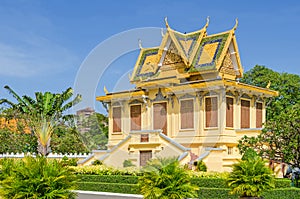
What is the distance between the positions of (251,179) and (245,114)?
12.4 m

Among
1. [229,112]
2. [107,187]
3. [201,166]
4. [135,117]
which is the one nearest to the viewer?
[107,187]

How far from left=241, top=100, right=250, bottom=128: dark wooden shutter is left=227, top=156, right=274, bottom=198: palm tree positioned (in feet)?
37.6

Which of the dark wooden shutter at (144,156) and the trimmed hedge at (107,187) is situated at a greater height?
the dark wooden shutter at (144,156)

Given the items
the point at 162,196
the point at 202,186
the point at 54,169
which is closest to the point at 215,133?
the point at 202,186

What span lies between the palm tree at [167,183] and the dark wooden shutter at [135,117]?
650 inches

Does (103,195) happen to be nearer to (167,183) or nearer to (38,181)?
(167,183)

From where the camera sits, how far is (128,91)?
28.4 meters

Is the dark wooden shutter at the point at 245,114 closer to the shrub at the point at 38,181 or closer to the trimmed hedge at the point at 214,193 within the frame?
the trimmed hedge at the point at 214,193

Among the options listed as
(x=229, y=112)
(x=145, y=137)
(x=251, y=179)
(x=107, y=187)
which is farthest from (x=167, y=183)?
(x=229, y=112)

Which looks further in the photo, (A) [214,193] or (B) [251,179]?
(A) [214,193]

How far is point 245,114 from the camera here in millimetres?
26031

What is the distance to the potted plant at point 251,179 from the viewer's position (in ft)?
45.9

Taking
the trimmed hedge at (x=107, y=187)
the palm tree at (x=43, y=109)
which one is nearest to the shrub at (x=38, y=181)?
the trimmed hedge at (x=107, y=187)

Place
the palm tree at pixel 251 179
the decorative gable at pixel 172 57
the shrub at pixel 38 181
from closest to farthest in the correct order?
the shrub at pixel 38 181, the palm tree at pixel 251 179, the decorative gable at pixel 172 57
